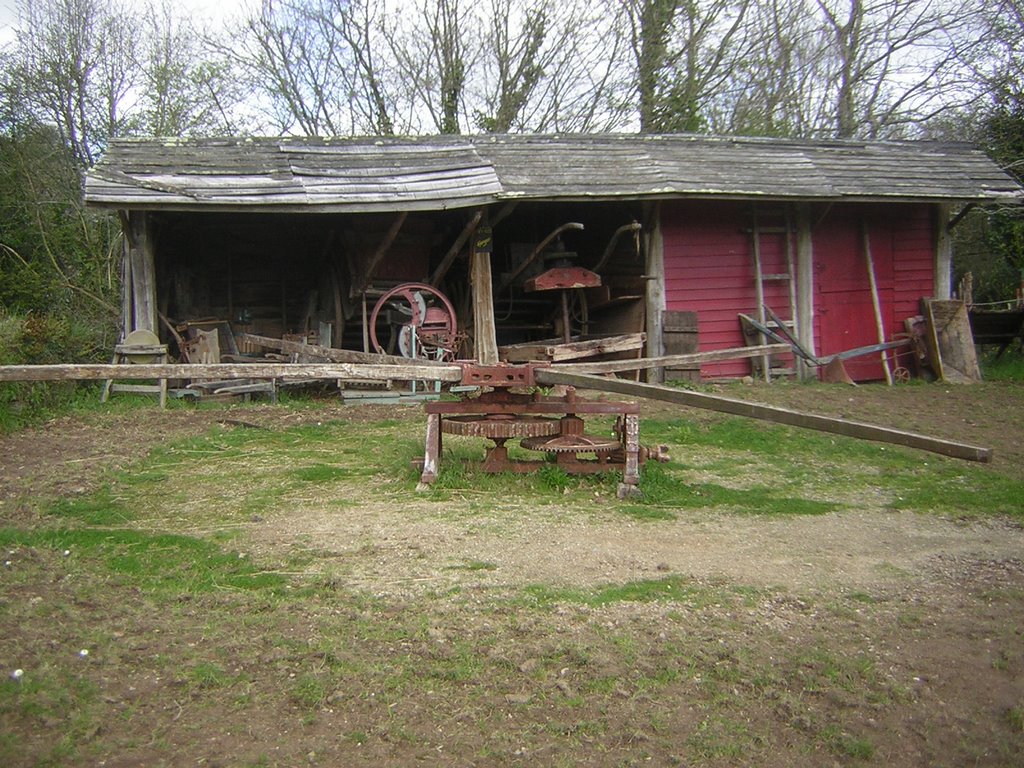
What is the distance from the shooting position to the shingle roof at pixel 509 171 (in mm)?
10742

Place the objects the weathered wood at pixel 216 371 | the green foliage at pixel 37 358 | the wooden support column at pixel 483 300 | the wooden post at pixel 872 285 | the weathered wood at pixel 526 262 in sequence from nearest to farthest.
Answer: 1. the weathered wood at pixel 216 371
2. the green foliage at pixel 37 358
3. the wooden support column at pixel 483 300
4. the weathered wood at pixel 526 262
5. the wooden post at pixel 872 285

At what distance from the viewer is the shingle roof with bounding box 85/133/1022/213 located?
423 inches

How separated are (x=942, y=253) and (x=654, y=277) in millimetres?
4914

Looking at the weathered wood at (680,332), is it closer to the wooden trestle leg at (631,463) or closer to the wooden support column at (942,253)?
the wooden support column at (942,253)

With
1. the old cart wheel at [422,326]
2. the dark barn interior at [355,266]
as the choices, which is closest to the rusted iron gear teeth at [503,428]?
the old cart wheel at [422,326]

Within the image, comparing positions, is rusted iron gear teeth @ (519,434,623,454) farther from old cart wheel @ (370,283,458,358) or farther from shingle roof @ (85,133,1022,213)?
shingle roof @ (85,133,1022,213)

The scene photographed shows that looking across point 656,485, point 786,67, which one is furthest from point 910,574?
point 786,67

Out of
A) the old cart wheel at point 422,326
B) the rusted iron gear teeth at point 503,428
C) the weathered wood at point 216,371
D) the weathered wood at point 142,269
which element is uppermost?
the weathered wood at point 142,269

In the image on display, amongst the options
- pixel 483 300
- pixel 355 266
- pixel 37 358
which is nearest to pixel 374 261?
pixel 355 266

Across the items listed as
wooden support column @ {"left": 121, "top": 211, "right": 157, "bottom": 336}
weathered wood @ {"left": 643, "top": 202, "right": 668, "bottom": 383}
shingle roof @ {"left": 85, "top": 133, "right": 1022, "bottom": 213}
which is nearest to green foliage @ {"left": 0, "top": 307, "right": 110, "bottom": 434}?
wooden support column @ {"left": 121, "top": 211, "right": 157, "bottom": 336}

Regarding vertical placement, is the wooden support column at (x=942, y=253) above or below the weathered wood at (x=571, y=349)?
above

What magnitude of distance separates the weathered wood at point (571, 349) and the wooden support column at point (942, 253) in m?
5.18

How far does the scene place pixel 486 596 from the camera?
14.0 feet

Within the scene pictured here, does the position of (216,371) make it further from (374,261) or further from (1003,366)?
(1003,366)
